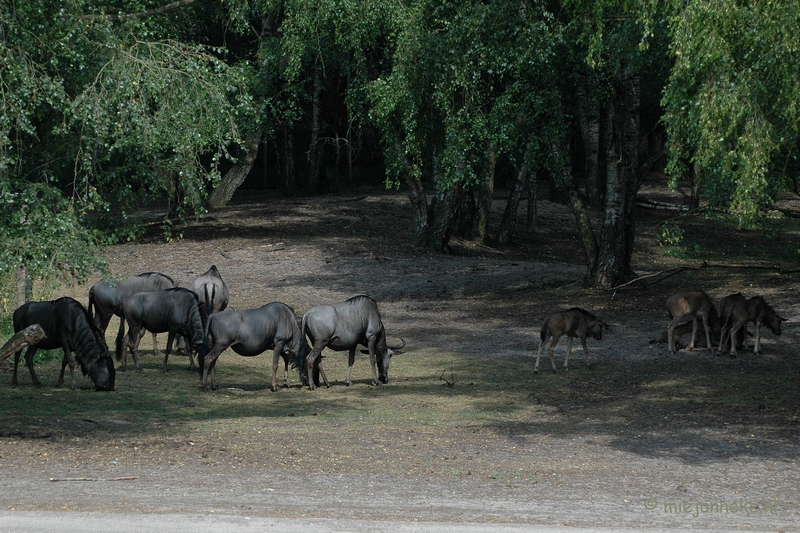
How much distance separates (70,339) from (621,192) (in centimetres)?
1438

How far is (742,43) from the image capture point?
1205cm

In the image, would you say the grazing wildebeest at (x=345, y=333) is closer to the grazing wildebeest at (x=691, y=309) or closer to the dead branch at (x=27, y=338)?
the dead branch at (x=27, y=338)

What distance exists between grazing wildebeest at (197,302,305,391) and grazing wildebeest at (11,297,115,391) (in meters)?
1.61

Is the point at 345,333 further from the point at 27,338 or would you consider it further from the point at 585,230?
the point at 585,230

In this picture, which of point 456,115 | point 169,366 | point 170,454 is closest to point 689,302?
point 456,115

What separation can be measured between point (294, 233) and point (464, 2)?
48.0 feet

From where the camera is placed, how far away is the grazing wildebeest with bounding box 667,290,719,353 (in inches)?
727

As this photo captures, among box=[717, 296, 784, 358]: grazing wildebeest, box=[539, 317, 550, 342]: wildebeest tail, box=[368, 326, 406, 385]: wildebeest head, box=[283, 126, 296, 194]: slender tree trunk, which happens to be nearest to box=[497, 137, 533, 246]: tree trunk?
box=[283, 126, 296, 194]: slender tree trunk

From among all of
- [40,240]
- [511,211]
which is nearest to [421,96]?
[511,211]

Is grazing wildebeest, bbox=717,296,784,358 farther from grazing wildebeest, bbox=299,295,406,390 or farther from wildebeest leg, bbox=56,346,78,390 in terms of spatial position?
wildebeest leg, bbox=56,346,78,390

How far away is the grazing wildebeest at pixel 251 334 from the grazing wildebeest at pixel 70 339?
5.27ft

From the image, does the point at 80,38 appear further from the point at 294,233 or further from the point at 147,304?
the point at 294,233

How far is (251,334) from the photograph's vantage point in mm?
16375

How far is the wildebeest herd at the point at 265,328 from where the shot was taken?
51.5 ft
